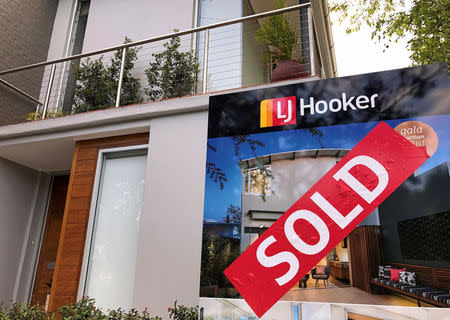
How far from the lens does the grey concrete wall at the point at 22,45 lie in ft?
20.0

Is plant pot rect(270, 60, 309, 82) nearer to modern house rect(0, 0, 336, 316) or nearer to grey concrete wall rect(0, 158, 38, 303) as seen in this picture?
modern house rect(0, 0, 336, 316)

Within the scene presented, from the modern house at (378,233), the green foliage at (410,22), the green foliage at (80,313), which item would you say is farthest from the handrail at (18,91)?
the green foliage at (410,22)

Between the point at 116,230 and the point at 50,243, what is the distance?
2.46 metres

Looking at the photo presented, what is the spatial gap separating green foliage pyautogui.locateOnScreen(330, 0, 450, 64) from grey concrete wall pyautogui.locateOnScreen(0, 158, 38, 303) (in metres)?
8.05

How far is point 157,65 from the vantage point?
5.46 metres

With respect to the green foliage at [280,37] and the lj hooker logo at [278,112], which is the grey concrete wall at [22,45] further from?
the lj hooker logo at [278,112]

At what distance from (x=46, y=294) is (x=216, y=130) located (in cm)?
435

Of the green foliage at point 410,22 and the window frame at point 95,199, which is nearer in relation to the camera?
the window frame at point 95,199

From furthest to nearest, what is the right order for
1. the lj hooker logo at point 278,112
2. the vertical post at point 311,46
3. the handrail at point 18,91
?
the handrail at point 18,91
the vertical post at point 311,46
the lj hooker logo at point 278,112

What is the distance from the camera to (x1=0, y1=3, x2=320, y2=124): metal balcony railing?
16.8ft

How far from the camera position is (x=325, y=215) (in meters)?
2.91

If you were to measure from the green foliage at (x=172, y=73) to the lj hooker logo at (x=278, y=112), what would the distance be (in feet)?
6.64

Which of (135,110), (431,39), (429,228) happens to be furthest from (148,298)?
(431,39)

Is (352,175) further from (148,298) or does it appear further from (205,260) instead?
(148,298)
